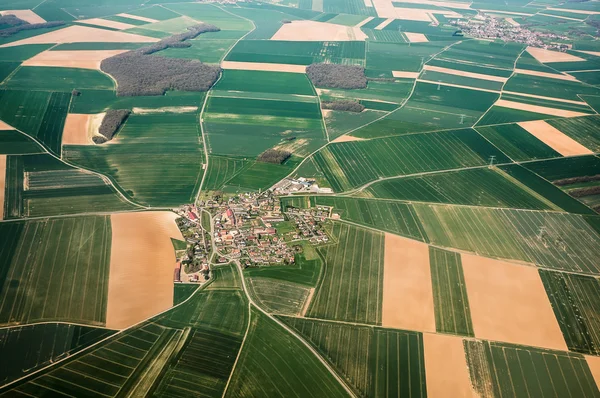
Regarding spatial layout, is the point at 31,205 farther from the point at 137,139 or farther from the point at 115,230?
the point at 137,139

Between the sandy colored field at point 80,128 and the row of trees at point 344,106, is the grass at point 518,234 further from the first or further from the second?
the sandy colored field at point 80,128

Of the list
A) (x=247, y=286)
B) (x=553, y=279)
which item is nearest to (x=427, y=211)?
(x=553, y=279)

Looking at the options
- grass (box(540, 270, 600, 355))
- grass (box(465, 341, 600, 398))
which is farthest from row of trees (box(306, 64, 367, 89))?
grass (box(465, 341, 600, 398))

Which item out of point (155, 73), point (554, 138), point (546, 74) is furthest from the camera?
point (546, 74)

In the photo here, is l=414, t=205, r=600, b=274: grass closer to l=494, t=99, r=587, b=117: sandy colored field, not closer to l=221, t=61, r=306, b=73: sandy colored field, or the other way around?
l=494, t=99, r=587, b=117: sandy colored field

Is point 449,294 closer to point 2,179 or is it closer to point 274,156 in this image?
point 274,156

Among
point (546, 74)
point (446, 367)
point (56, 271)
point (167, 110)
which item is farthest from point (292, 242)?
point (546, 74)
